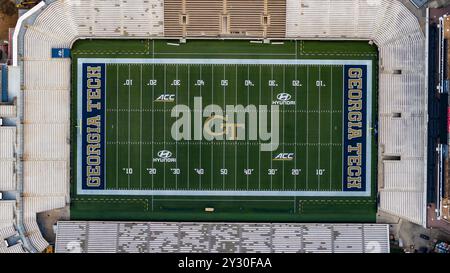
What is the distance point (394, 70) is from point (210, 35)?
10.1 metres

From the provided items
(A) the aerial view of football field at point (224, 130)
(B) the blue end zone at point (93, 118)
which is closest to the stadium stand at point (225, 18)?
(A) the aerial view of football field at point (224, 130)

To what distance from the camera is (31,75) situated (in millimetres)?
24922

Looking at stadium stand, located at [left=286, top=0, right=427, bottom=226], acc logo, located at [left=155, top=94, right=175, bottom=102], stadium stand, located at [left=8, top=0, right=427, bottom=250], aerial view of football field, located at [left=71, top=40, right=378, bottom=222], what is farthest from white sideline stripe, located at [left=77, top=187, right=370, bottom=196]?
acc logo, located at [left=155, top=94, right=175, bottom=102]

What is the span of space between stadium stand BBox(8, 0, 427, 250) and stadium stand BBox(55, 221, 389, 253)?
1.76 meters

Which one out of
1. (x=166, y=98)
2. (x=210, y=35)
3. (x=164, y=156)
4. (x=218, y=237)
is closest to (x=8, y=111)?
(x=166, y=98)

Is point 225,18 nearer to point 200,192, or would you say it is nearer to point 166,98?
point 166,98

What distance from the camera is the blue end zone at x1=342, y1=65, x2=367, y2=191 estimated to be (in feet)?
82.4

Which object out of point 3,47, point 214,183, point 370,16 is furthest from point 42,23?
point 370,16

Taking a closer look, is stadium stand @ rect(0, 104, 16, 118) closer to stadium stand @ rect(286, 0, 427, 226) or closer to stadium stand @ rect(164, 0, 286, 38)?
stadium stand @ rect(164, 0, 286, 38)

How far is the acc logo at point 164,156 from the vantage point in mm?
25344

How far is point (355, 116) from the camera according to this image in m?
25.1

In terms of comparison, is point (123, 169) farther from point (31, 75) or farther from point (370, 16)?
point (370, 16)

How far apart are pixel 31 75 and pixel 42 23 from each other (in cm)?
285

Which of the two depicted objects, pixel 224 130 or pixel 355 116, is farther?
pixel 224 130
